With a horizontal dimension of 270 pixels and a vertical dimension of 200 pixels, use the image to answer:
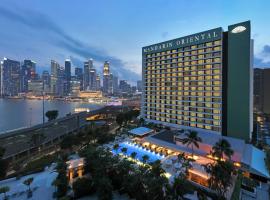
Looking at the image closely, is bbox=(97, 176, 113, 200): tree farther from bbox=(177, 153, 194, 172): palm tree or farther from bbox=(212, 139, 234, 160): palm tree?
bbox=(212, 139, 234, 160): palm tree

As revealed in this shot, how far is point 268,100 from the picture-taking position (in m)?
113

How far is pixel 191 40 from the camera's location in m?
65.2

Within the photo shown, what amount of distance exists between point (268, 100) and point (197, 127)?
8545 cm

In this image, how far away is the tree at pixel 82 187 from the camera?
27.4 m

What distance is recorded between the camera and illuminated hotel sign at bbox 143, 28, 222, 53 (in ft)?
190

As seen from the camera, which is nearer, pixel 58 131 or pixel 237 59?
pixel 237 59

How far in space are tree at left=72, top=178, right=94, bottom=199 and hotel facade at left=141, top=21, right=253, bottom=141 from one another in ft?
159

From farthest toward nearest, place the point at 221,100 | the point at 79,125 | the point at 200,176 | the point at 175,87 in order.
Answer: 1. the point at 79,125
2. the point at 175,87
3. the point at 221,100
4. the point at 200,176

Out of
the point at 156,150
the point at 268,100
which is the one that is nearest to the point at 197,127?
the point at 156,150

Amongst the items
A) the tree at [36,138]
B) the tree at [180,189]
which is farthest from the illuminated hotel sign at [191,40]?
the tree at [36,138]

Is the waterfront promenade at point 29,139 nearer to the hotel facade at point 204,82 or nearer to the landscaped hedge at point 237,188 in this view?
the hotel facade at point 204,82

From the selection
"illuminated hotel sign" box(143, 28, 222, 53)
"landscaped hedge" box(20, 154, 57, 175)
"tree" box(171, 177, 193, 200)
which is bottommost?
"landscaped hedge" box(20, 154, 57, 175)

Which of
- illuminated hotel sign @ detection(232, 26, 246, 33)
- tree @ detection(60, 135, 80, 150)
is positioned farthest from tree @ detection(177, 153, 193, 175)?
illuminated hotel sign @ detection(232, 26, 246, 33)

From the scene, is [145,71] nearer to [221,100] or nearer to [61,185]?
[221,100]
